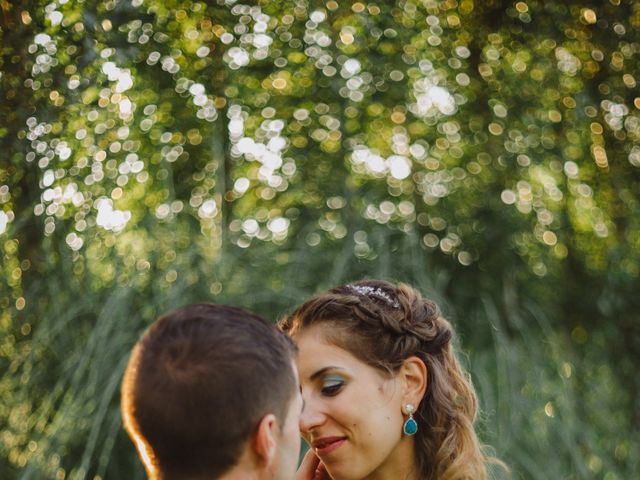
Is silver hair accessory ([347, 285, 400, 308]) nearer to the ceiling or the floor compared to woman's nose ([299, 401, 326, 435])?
nearer to the ceiling

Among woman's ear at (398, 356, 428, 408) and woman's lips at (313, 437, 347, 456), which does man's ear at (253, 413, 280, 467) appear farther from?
woman's ear at (398, 356, 428, 408)

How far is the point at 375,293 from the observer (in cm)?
328

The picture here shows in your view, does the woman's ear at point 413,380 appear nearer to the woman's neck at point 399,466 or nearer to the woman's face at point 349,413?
the woman's face at point 349,413

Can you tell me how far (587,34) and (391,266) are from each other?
198cm

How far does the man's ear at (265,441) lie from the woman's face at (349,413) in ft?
2.52

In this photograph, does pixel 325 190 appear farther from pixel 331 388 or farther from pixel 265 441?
pixel 265 441

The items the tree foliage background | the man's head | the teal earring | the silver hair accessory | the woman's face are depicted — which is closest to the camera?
the man's head

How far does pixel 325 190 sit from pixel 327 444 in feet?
6.41

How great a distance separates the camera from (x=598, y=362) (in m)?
4.96

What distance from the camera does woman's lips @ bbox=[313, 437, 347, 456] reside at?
3033 mm

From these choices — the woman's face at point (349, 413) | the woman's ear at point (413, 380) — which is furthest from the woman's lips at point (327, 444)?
the woman's ear at point (413, 380)

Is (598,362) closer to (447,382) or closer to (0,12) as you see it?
(447,382)

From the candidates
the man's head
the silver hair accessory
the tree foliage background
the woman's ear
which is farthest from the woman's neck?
the tree foliage background

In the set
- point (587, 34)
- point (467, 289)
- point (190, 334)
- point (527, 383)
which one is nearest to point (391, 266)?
point (467, 289)
